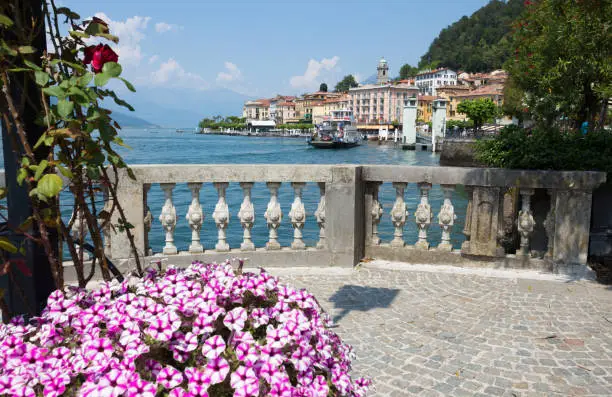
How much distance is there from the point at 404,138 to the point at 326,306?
325 feet

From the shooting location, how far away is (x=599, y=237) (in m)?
5.79

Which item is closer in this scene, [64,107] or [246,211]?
[64,107]

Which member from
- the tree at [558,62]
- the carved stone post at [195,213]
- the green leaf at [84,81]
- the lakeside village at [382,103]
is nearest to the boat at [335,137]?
the lakeside village at [382,103]

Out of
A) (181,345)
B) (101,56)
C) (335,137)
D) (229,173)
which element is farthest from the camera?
(335,137)

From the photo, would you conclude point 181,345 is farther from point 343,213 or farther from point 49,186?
point 343,213

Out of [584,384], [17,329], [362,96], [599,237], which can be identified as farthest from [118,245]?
[362,96]

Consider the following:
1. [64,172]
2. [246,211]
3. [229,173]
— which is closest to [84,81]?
[64,172]

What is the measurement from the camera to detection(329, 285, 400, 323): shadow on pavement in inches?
182

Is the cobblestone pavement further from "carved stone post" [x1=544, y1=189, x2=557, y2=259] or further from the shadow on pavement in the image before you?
"carved stone post" [x1=544, y1=189, x2=557, y2=259]

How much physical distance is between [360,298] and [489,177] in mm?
1997

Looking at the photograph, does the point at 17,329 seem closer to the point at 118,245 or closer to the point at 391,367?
the point at 391,367

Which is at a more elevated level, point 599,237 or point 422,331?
point 599,237

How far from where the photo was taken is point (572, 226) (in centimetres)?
546

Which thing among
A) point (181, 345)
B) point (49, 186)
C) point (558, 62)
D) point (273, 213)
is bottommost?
point (273, 213)
